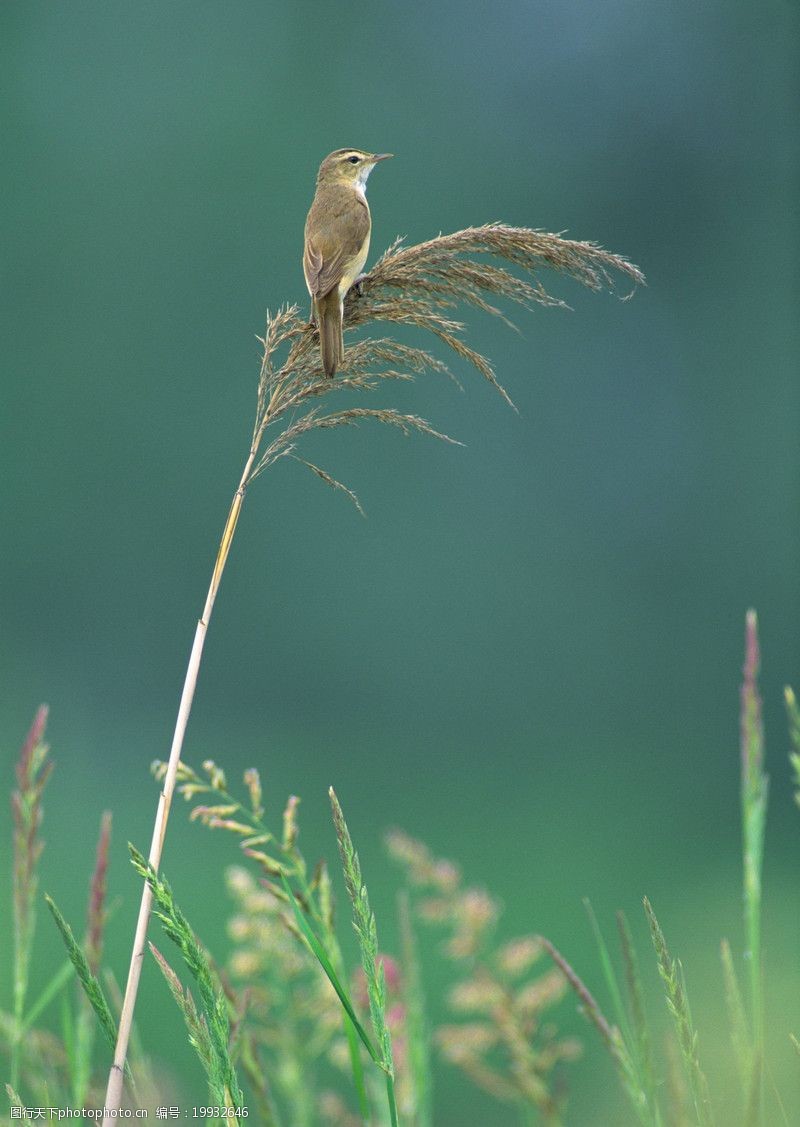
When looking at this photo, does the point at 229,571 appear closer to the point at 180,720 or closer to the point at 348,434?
the point at 348,434

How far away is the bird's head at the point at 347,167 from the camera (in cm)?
289

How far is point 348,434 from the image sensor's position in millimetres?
11586

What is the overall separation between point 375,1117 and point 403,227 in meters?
12.1

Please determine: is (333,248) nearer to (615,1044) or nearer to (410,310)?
(410,310)

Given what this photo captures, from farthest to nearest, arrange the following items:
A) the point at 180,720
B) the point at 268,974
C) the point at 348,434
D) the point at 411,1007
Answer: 1. the point at 348,434
2. the point at 268,974
3. the point at 411,1007
4. the point at 180,720

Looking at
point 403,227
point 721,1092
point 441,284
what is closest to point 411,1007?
point 721,1092

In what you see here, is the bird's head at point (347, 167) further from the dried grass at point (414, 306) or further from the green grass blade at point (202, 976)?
the green grass blade at point (202, 976)

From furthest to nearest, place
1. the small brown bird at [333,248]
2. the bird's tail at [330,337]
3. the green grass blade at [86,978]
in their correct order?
the small brown bird at [333,248]
the bird's tail at [330,337]
the green grass blade at [86,978]

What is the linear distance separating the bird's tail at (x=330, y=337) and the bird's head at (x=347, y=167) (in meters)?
1.05

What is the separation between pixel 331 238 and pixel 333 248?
1.4 inches

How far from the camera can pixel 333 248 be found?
2.29m

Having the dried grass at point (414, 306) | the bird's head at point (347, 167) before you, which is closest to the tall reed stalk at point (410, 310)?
the dried grass at point (414, 306)

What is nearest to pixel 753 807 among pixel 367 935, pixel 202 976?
pixel 367 935

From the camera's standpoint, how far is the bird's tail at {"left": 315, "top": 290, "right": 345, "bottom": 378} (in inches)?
60.6
